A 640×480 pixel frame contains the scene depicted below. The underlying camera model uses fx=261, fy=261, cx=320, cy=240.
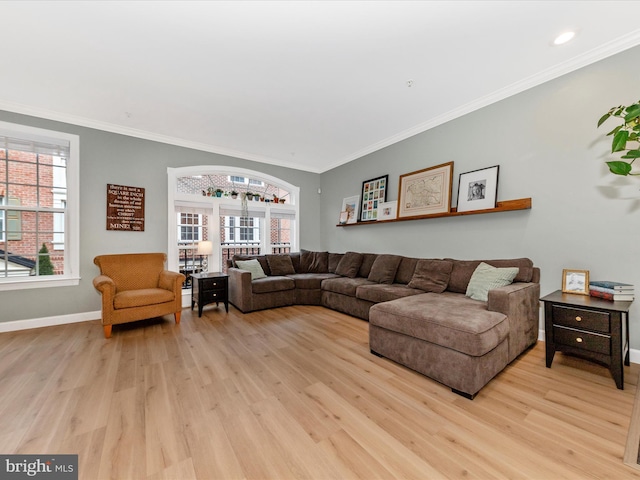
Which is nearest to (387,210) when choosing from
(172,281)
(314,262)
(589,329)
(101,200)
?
(314,262)

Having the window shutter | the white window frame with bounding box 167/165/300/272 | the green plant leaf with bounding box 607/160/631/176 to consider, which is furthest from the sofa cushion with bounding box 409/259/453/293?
the window shutter

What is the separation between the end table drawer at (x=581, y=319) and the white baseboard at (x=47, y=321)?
5.32 metres

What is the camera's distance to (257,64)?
8.21ft

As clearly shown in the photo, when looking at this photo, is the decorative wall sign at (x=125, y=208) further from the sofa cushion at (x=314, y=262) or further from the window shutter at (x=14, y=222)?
the sofa cushion at (x=314, y=262)

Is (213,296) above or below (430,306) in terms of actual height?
below

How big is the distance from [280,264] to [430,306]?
3.05 metres

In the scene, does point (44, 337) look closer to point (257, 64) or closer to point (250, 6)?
point (257, 64)

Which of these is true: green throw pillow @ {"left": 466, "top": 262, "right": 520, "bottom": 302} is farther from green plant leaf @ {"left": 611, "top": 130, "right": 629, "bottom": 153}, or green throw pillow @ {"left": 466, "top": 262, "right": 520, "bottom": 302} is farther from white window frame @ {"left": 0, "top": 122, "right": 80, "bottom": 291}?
white window frame @ {"left": 0, "top": 122, "right": 80, "bottom": 291}

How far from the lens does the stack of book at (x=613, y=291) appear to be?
2090 millimetres

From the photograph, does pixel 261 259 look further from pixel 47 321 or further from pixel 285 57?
pixel 285 57

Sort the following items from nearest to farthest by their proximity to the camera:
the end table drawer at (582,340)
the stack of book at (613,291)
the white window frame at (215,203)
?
the end table drawer at (582,340)
the stack of book at (613,291)
the white window frame at (215,203)

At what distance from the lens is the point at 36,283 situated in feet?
10.9

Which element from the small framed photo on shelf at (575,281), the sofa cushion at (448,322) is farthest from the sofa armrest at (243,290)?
the small framed photo on shelf at (575,281)

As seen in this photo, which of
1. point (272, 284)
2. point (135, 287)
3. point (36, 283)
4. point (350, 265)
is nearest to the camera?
point (36, 283)
